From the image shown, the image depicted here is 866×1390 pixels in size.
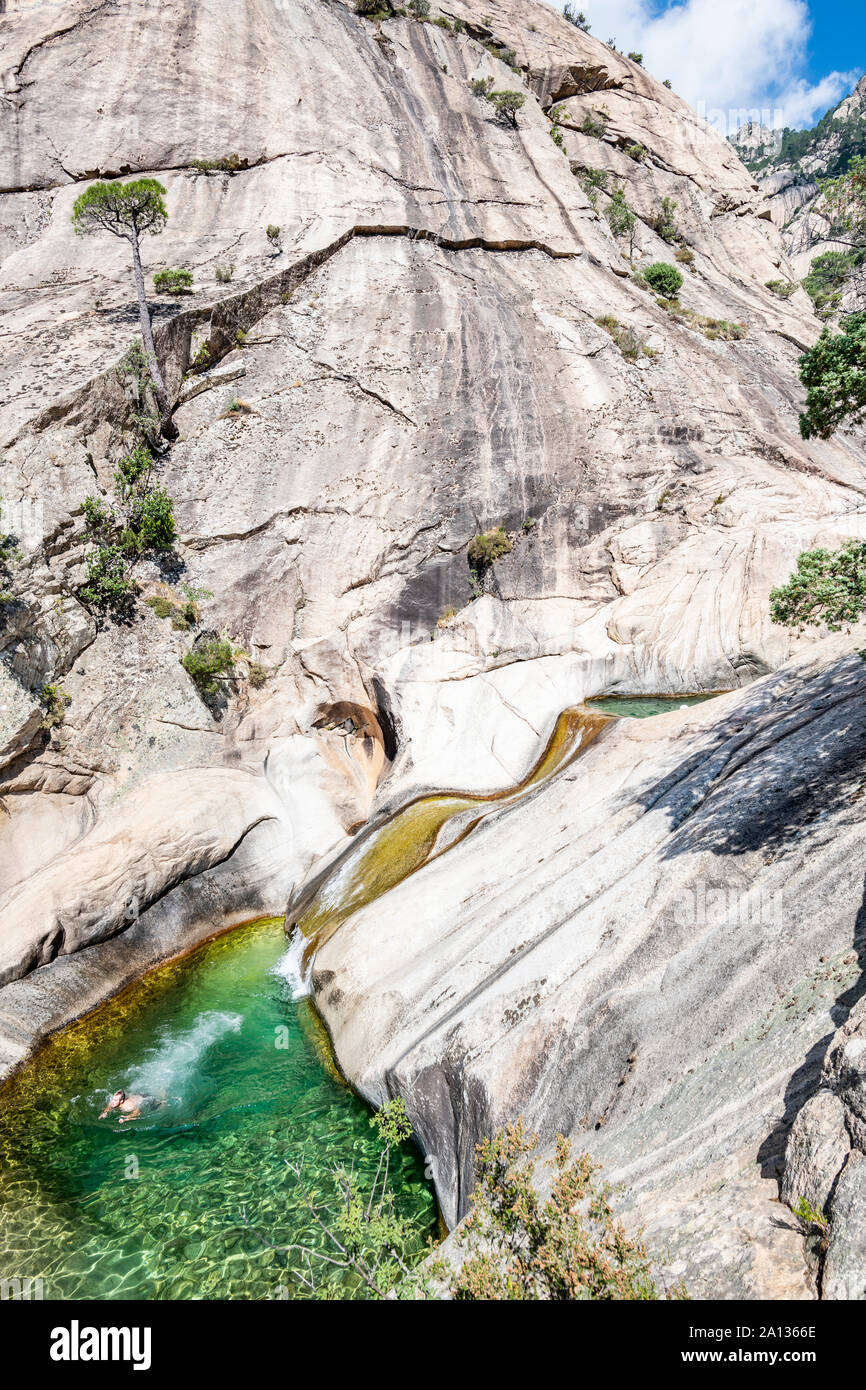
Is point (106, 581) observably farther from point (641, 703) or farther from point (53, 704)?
point (641, 703)

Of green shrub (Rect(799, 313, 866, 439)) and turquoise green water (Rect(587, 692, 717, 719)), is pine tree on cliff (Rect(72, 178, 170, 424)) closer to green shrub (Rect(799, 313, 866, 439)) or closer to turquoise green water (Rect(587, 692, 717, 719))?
turquoise green water (Rect(587, 692, 717, 719))

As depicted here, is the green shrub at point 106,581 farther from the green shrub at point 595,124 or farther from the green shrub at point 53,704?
the green shrub at point 595,124

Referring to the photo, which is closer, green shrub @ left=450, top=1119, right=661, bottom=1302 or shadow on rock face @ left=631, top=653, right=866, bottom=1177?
green shrub @ left=450, top=1119, right=661, bottom=1302

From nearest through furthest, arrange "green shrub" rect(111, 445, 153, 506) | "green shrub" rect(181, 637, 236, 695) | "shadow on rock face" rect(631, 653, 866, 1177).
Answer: "shadow on rock face" rect(631, 653, 866, 1177) → "green shrub" rect(181, 637, 236, 695) → "green shrub" rect(111, 445, 153, 506)

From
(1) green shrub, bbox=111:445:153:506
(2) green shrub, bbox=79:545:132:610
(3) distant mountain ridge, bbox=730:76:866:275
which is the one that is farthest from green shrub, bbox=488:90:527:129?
(3) distant mountain ridge, bbox=730:76:866:275
